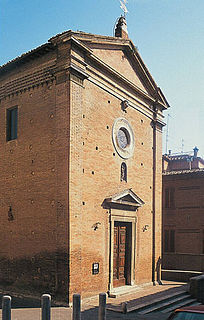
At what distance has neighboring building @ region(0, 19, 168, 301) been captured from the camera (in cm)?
1251

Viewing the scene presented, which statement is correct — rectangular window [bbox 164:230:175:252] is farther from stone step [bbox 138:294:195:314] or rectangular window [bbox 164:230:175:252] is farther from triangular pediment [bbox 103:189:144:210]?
stone step [bbox 138:294:195:314]

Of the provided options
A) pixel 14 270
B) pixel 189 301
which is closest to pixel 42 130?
pixel 14 270

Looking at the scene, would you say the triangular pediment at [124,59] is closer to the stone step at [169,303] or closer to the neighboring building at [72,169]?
the neighboring building at [72,169]

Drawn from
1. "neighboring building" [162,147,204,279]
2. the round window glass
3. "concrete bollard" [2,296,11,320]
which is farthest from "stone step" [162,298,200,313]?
"neighboring building" [162,147,204,279]

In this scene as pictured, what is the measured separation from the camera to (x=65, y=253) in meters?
→ 12.0

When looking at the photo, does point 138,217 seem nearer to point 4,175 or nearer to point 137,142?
point 137,142

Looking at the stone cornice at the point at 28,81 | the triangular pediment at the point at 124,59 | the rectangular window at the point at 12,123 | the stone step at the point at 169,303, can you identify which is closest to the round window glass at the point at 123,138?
the triangular pediment at the point at 124,59

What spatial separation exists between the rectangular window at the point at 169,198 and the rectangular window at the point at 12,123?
12418 mm

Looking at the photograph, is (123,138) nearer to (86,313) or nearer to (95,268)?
(95,268)

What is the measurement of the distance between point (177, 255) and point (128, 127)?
995cm

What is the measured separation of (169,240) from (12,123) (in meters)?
13.4

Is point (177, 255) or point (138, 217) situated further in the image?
point (177, 255)

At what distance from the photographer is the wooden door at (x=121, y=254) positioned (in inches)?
595

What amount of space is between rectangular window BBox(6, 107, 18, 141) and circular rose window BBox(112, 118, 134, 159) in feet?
13.1
